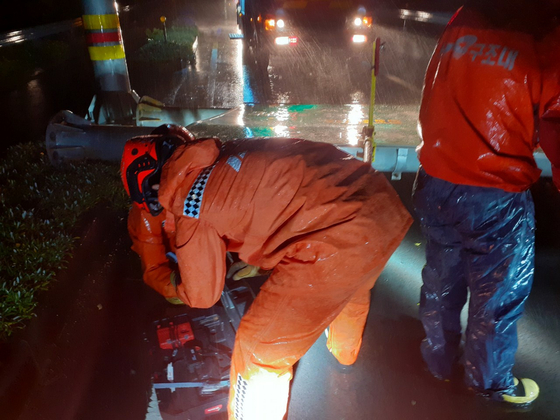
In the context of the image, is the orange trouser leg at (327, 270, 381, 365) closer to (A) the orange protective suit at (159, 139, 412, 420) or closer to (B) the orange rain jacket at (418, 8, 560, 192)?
(A) the orange protective suit at (159, 139, 412, 420)

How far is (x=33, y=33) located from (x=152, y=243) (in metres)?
15.1

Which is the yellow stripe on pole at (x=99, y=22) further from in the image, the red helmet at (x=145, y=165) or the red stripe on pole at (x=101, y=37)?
the red helmet at (x=145, y=165)

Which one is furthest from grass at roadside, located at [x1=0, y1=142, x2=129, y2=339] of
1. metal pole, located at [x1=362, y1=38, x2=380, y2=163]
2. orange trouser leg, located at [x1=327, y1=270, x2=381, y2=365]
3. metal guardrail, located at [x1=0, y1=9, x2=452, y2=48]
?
metal guardrail, located at [x1=0, y1=9, x2=452, y2=48]

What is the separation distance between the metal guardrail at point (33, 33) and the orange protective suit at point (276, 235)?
13.3m

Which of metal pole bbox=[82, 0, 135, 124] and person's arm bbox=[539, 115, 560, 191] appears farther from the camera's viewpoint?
metal pole bbox=[82, 0, 135, 124]

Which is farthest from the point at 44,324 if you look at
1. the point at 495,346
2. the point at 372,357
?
the point at 495,346

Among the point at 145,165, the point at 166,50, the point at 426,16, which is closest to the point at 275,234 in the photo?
the point at 145,165

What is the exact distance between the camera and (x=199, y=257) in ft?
5.89

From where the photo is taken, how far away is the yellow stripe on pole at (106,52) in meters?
5.36

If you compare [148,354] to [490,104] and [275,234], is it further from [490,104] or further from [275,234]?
[490,104]

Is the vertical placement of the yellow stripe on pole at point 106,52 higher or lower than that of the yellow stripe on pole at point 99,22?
lower

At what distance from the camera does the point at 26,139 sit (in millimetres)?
6141

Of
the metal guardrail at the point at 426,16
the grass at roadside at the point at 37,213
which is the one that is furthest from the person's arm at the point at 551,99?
the metal guardrail at the point at 426,16

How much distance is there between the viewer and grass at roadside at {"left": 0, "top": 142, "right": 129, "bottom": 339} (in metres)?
2.67
